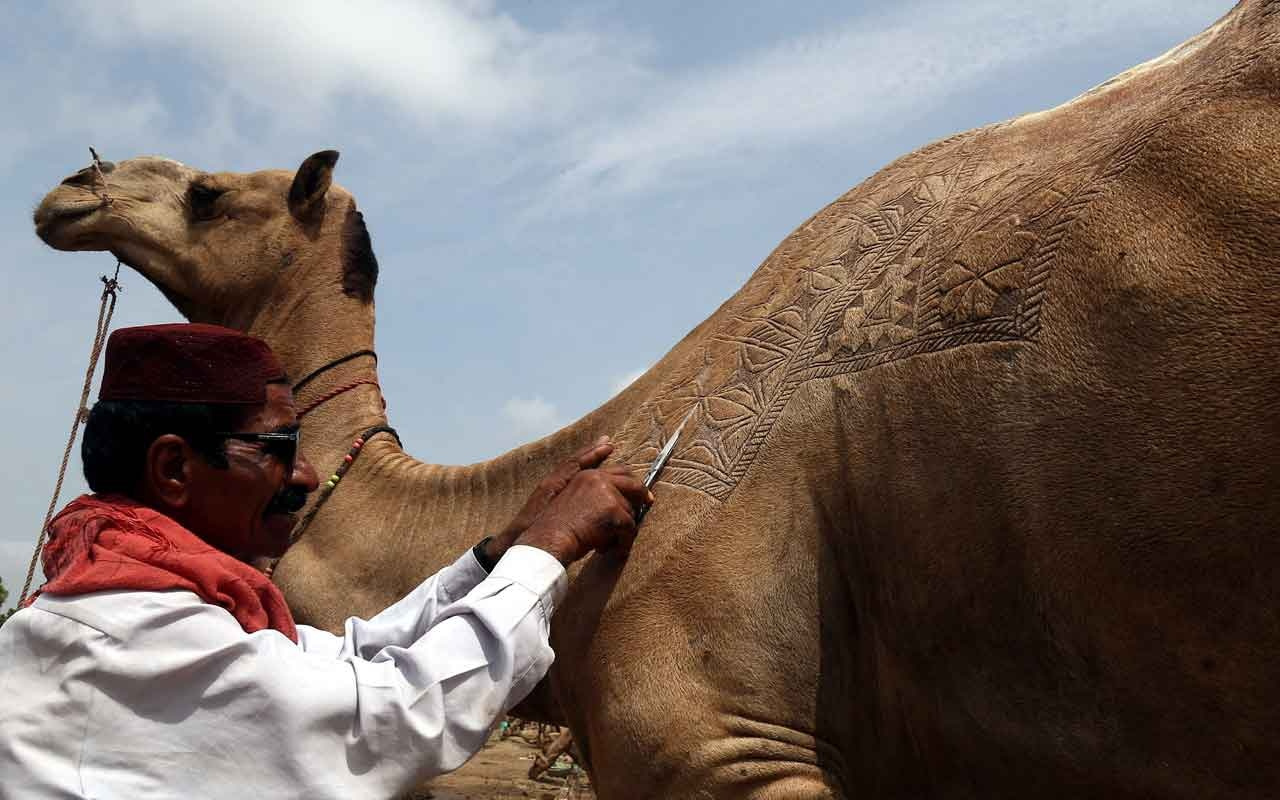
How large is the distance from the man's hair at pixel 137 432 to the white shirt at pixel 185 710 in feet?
1.20

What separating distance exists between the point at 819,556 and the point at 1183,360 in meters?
0.94

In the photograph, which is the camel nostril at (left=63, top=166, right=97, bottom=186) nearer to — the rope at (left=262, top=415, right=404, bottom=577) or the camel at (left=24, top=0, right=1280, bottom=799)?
the rope at (left=262, top=415, right=404, bottom=577)

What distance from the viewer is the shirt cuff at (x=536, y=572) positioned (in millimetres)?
2650

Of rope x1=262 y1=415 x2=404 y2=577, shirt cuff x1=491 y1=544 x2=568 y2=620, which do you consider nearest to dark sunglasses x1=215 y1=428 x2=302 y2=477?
shirt cuff x1=491 y1=544 x2=568 y2=620

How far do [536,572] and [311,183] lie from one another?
361 cm

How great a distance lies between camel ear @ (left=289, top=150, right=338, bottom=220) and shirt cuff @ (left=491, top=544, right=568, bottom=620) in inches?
137

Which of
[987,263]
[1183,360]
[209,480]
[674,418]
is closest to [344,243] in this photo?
[674,418]

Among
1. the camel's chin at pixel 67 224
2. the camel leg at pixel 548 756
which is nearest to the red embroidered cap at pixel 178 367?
the camel's chin at pixel 67 224

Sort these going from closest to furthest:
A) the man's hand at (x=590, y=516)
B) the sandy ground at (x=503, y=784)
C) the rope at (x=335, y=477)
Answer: the man's hand at (x=590, y=516), the rope at (x=335, y=477), the sandy ground at (x=503, y=784)

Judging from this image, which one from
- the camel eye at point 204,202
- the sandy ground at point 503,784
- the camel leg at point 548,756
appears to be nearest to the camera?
the camel eye at point 204,202

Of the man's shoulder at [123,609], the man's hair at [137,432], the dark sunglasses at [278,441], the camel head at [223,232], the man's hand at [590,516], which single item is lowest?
the man's hand at [590,516]

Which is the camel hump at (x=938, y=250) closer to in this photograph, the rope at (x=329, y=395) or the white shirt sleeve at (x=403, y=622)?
the white shirt sleeve at (x=403, y=622)

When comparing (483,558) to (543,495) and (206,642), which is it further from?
(206,642)

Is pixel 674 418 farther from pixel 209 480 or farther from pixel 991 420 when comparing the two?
pixel 209 480
